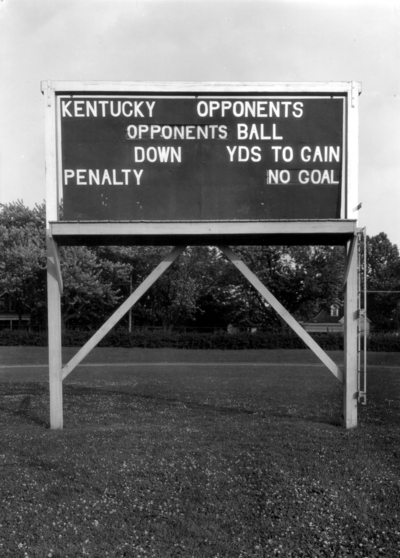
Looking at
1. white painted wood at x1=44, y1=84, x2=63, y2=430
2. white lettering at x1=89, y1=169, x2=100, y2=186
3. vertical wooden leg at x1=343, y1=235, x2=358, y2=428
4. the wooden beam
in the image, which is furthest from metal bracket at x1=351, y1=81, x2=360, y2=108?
white painted wood at x1=44, y1=84, x2=63, y2=430

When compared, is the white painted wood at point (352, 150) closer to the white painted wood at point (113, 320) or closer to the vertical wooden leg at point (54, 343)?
the white painted wood at point (113, 320)

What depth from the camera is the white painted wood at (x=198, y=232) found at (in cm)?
895

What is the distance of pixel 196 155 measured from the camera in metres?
9.05

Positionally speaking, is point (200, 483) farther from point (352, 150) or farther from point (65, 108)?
point (65, 108)

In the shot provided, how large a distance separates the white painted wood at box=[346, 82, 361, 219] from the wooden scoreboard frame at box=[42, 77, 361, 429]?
0.6 inches

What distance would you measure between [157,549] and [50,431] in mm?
4596

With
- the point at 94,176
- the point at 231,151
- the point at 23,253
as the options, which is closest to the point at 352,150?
the point at 231,151

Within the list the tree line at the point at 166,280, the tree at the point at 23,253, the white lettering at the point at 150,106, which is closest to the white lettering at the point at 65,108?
the white lettering at the point at 150,106

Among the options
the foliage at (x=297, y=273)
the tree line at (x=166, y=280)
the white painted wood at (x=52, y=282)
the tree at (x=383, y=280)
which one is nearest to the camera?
the white painted wood at (x=52, y=282)

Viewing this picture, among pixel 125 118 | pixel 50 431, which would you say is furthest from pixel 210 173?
pixel 50 431

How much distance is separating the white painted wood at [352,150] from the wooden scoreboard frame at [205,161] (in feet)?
0.05

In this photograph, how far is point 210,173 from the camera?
29.7 feet

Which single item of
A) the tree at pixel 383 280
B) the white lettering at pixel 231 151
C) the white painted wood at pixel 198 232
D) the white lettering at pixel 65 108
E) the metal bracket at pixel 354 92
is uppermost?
the metal bracket at pixel 354 92

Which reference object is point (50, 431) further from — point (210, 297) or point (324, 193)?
point (210, 297)
